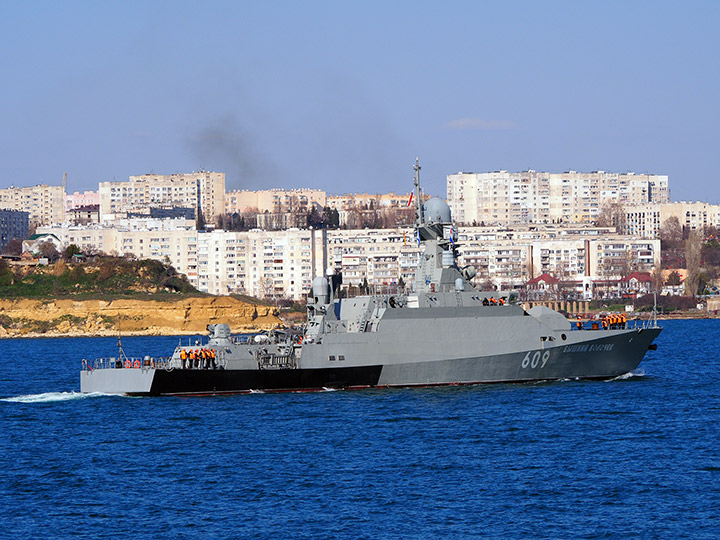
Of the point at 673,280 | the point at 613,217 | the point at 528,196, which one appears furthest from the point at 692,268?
the point at 528,196

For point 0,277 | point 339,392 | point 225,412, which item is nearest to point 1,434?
point 225,412

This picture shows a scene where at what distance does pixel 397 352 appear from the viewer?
35438 mm

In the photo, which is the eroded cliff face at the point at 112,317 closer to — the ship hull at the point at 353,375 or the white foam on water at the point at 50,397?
the white foam on water at the point at 50,397

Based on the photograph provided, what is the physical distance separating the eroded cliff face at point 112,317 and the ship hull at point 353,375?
58.3 meters

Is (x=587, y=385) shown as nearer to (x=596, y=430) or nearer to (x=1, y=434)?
(x=596, y=430)

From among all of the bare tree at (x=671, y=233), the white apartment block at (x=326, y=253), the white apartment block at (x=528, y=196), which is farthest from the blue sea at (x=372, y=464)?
the white apartment block at (x=528, y=196)

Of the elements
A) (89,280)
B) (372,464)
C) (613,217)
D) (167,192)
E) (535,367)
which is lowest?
(372,464)

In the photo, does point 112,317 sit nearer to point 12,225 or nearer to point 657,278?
point 657,278

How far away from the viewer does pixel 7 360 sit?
2486 inches

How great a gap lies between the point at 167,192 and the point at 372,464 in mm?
165392

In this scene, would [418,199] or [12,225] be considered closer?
[418,199]

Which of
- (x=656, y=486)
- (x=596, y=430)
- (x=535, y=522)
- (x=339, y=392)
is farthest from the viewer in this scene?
(x=339, y=392)

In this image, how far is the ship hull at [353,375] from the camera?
3544 centimetres

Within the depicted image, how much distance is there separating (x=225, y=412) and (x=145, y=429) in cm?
292
